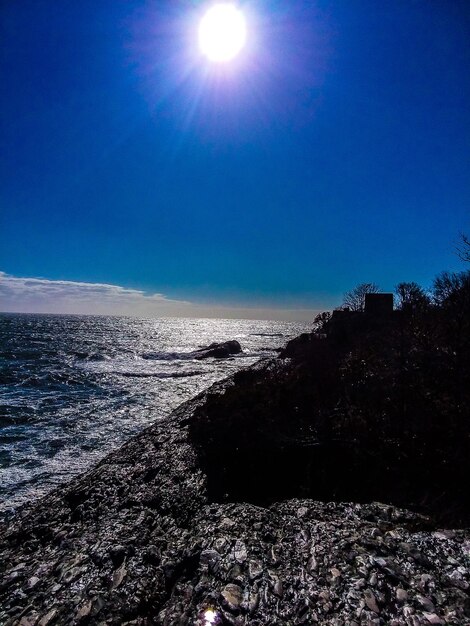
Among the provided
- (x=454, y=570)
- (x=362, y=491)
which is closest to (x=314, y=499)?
(x=362, y=491)

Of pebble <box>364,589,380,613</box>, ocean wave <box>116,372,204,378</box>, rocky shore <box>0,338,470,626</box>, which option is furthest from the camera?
ocean wave <box>116,372,204,378</box>

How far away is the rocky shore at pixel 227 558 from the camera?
11.3 feet

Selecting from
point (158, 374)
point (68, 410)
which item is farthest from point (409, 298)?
point (158, 374)

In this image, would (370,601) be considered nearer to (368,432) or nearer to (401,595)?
(401,595)

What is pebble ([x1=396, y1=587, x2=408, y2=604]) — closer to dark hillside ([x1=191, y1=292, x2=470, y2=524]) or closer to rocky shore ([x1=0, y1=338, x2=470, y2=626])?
rocky shore ([x1=0, y1=338, x2=470, y2=626])

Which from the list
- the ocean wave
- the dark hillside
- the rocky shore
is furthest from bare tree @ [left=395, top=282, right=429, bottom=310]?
the ocean wave

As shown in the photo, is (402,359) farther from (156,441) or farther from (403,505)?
(156,441)

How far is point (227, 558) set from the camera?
4.30 metres

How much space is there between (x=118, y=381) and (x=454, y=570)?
2755 cm

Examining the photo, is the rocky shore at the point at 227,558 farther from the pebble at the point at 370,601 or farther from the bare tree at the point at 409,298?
the bare tree at the point at 409,298

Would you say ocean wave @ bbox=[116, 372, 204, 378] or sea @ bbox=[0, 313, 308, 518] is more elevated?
sea @ bbox=[0, 313, 308, 518]

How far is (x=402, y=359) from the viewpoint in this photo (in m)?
10.3

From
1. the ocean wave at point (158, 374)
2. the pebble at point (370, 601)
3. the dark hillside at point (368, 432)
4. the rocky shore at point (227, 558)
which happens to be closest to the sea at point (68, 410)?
the ocean wave at point (158, 374)

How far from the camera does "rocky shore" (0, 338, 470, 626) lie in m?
3.45
